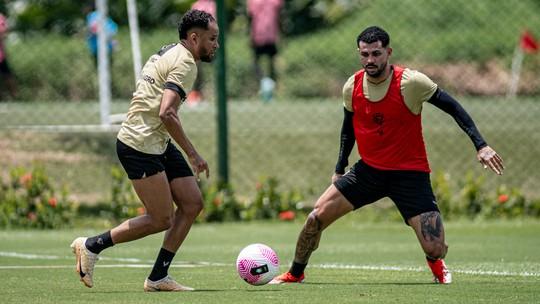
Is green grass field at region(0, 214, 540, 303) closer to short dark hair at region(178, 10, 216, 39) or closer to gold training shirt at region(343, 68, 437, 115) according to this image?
gold training shirt at region(343, 68, 437, 115)

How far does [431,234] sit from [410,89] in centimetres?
113

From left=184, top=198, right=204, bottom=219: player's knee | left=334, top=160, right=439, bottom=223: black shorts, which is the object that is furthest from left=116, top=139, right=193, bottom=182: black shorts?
left=334, top=160, right=439, bottom=223: black shorts

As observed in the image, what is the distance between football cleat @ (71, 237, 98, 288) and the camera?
360 inches

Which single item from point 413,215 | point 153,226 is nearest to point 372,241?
point 413,215

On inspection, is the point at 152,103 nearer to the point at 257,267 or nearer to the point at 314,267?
the point at 257,267

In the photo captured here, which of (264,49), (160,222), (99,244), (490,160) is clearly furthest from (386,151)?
(264,49)

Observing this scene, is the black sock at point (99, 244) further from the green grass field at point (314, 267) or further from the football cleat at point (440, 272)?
the football cleat at point (440, 272)

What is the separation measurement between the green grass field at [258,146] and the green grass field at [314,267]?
199cm

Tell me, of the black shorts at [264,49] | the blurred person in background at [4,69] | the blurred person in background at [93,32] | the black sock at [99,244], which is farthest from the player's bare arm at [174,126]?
the black shorts at [264,49]

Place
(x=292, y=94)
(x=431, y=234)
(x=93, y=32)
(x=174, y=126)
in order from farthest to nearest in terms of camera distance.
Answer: (x=292, y=94) < (x=93, y=32) < (x=431, y=234) < (x=174, y=126)

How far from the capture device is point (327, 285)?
373 inches

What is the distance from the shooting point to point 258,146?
18.9 metres

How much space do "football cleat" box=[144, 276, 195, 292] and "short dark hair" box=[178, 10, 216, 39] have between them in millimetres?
1821

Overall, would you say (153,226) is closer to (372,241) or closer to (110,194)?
(372,241)
